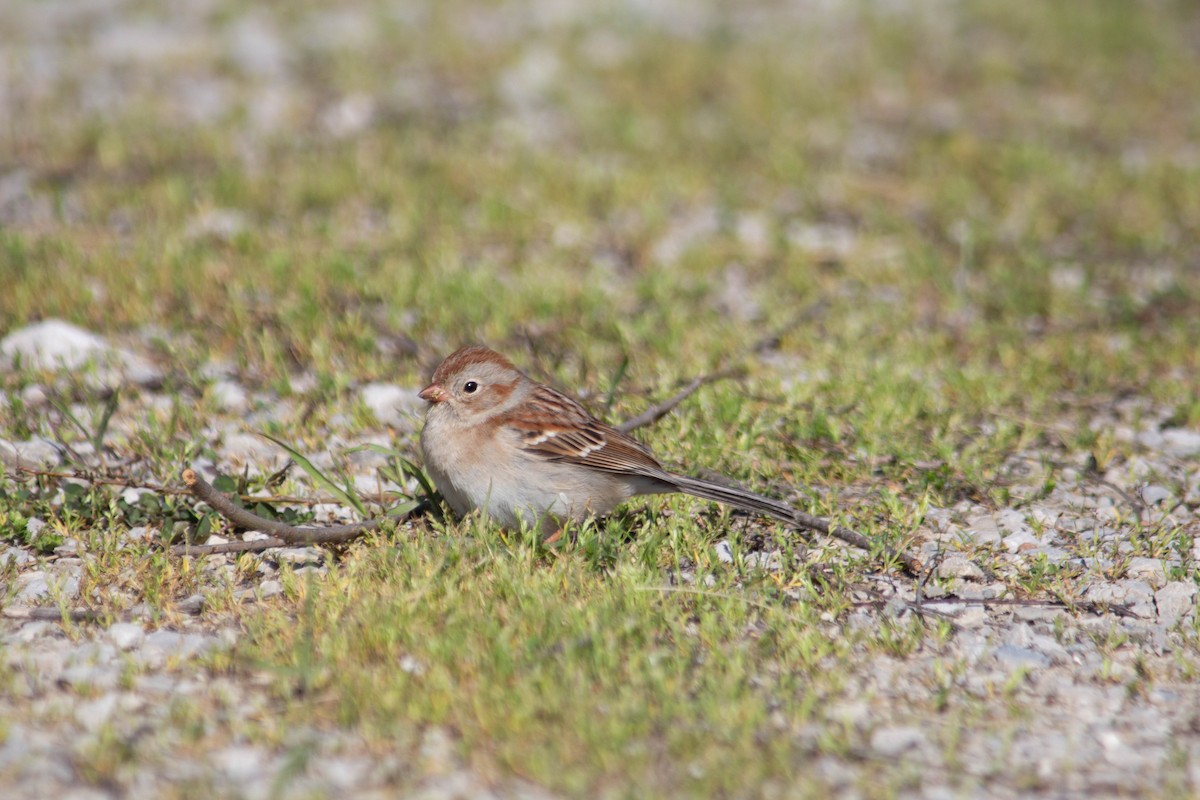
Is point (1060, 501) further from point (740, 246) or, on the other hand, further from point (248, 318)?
point (248, 318)

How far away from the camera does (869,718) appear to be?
158 inches

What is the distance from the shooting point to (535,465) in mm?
5098

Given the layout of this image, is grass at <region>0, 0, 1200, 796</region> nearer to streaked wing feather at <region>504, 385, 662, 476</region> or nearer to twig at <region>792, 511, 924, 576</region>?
twig at <region>792, 511, 924, 576</region>

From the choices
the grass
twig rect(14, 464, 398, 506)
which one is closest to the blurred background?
the grass

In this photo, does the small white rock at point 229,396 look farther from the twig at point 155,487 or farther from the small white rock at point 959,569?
the small white rock at point 959,569

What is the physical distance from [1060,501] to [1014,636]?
129 centimetres

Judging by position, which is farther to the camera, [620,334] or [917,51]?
[917,51]

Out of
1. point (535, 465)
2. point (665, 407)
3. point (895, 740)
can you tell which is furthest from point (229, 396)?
point (895, 740)

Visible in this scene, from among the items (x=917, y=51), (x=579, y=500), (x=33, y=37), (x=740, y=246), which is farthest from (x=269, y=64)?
(x=579, y=500)

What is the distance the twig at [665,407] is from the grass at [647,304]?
99 millimetres

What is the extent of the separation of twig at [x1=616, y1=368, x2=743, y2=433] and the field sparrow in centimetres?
52

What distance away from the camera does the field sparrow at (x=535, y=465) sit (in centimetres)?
503

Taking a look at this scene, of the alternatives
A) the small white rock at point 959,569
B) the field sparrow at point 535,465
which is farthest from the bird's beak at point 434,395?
the small white rock at point 959,569

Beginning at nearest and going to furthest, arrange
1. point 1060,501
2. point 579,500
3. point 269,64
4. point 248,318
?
point 579,500 → point 1060,501 → point 248,318 → point 269,64
